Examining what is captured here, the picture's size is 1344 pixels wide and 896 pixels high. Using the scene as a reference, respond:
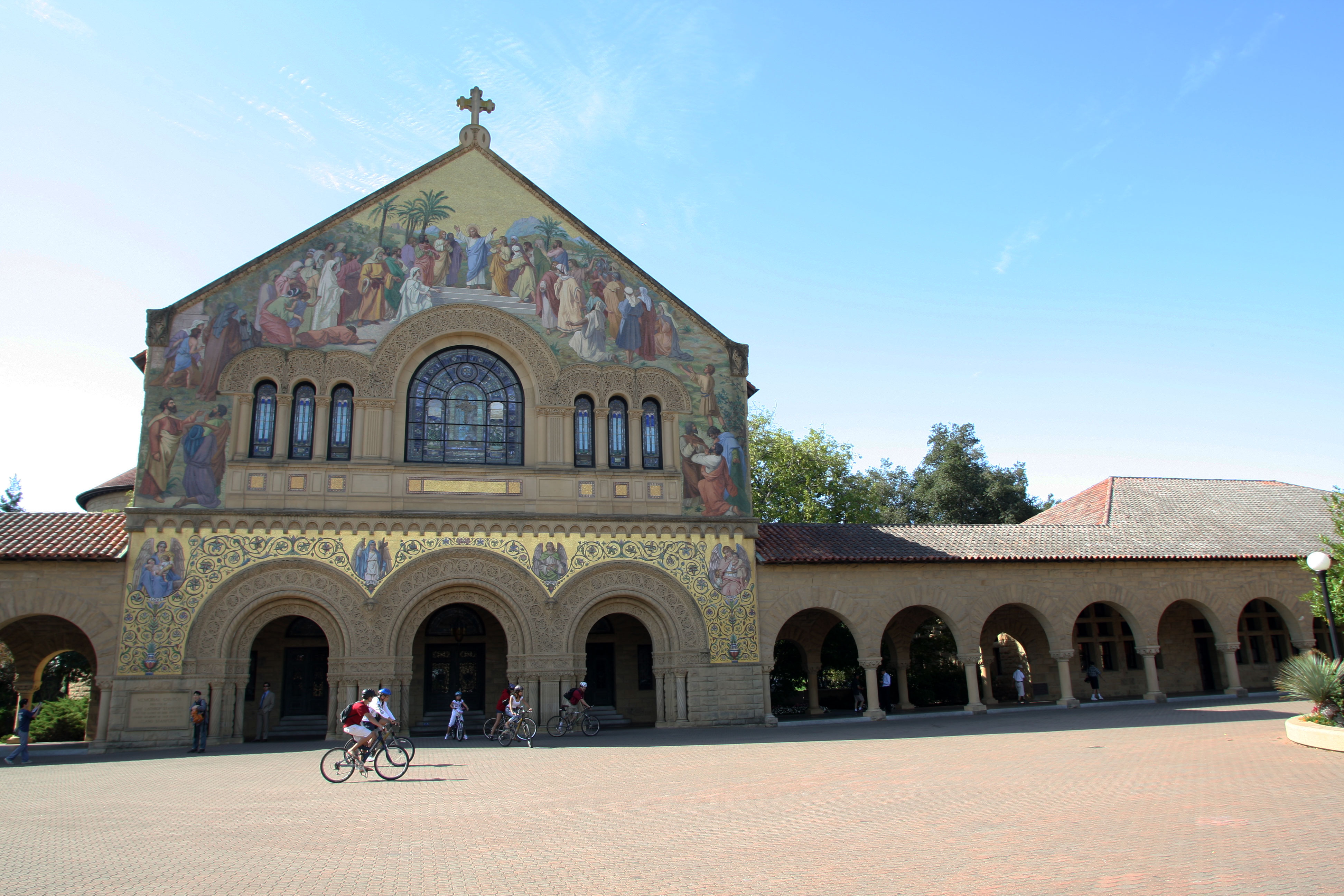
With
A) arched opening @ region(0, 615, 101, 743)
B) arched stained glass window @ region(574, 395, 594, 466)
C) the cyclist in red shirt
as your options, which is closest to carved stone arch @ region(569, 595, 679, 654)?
arched stained glass window @ region(574, 395, 594, 466)

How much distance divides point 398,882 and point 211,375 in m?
17.9

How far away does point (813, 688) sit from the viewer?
94.5 feet

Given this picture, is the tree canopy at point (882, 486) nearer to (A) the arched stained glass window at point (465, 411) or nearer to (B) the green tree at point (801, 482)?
(B) the green tree at point (801, 482)

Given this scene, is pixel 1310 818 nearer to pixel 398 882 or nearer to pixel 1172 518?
pixel 398 882

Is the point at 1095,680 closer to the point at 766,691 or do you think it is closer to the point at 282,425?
the point at 766,691

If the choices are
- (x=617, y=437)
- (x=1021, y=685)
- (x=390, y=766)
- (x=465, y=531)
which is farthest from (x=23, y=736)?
(x=1021, y=685)

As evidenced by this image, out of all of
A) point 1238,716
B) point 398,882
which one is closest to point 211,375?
point 398,882

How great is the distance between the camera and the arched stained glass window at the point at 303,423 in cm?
2206

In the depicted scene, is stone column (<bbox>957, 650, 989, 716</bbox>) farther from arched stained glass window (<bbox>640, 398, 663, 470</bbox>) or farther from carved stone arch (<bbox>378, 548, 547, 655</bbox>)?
carved stone arch (<bbox>378, 548, 547, 655</bbox>)

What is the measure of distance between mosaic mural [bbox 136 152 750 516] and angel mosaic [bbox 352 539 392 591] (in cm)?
366

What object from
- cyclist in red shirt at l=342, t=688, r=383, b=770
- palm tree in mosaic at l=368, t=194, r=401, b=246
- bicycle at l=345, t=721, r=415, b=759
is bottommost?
bicycle at l=345, t=721, r=415, b=759

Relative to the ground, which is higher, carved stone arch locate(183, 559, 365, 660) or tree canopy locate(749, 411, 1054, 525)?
tree canopy locate(749, 411, 1054, 525)

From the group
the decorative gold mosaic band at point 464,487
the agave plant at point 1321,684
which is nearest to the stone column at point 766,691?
the decorative gold mosaic band at point 464,487

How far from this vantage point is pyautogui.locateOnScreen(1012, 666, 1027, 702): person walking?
2898 cm
